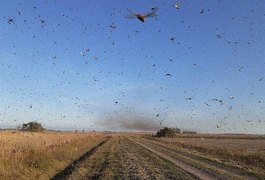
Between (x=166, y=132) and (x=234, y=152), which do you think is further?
(x=166, y=132)

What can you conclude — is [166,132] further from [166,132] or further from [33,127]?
[33,127]

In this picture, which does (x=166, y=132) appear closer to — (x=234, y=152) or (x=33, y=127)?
(x=33, y=127)

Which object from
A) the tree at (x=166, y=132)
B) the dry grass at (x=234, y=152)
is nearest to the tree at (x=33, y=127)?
the tree at (x=166, y=132)

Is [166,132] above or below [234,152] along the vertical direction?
above

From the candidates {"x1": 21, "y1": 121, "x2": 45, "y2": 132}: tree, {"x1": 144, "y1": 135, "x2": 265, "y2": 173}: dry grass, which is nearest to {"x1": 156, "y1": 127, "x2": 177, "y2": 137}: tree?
{"x1": 21, "y1": 121, "x2": 45, "y2": 132}: tree

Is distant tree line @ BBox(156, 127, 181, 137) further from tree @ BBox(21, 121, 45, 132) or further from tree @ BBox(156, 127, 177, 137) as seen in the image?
tree @ BBox(21, 121, 45, 132)

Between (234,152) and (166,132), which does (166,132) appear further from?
(234,152)

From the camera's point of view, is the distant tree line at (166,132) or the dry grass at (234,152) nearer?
the dry grass at (234,152)

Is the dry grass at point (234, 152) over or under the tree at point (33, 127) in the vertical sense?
under

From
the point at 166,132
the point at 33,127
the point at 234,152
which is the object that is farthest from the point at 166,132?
the point at 234,152

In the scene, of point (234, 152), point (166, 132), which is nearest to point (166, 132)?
point (166, 132)

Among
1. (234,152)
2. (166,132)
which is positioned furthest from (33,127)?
(234,152)

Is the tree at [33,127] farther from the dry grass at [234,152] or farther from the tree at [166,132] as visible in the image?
the dry grass at [234,152]

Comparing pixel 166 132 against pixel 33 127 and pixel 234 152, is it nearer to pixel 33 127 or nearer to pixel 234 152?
pixel 33 127
